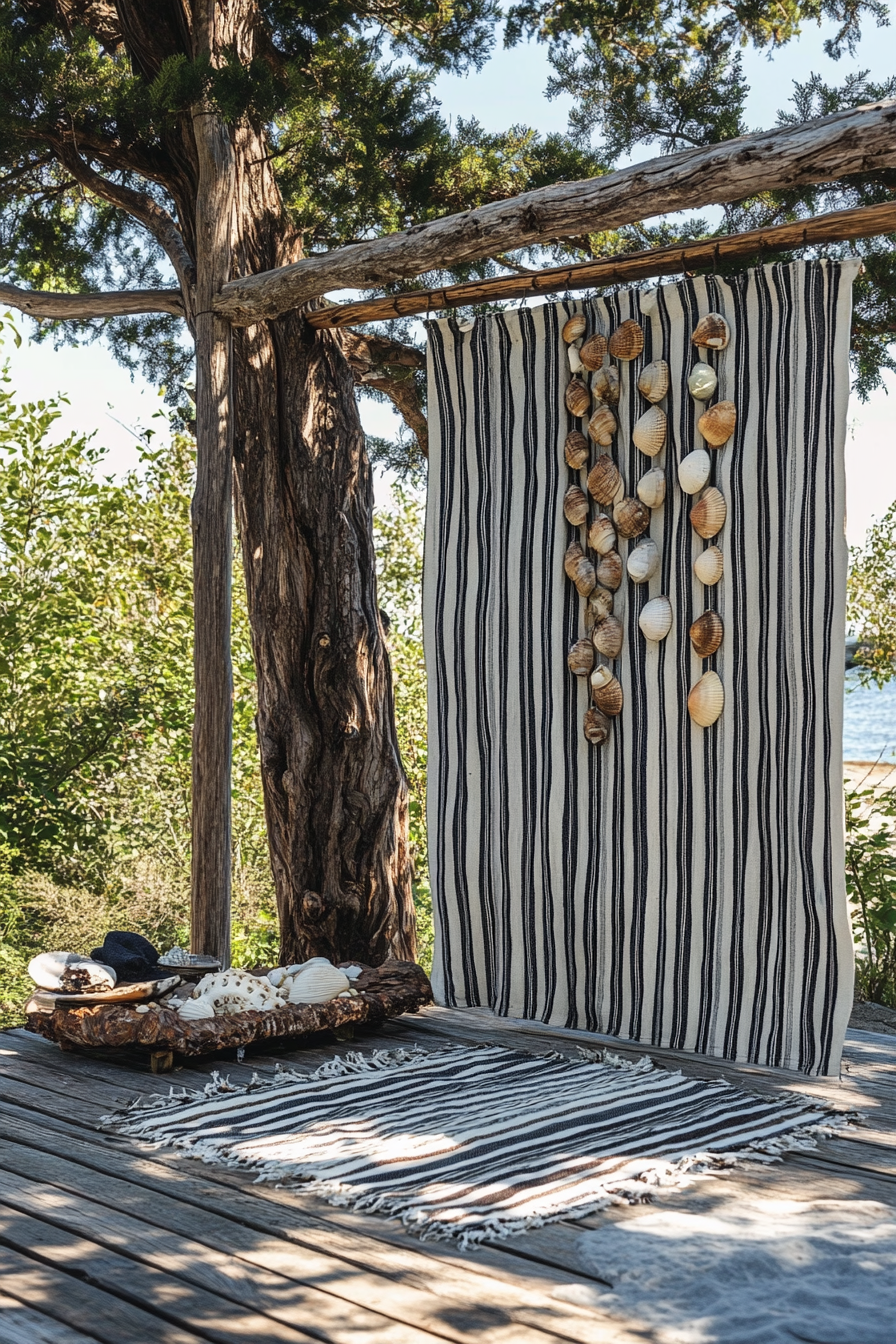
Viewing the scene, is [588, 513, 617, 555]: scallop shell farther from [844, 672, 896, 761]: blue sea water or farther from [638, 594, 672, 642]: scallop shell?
[844, 672, 896, 761]: blue sea water

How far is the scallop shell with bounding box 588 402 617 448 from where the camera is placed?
9.72 ft

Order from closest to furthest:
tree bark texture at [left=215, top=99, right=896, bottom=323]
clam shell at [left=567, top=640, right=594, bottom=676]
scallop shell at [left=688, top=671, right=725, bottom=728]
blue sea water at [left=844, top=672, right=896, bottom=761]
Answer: tree bark texture at [left=215, top=99, right=896, bottom=323] → scallop shell at [left=688, top=671, right=725, bottom=728] → clam shell at [left=567, top=640, right=594, bottom=676] → blue sea water at [left=844, top=672, right=896, bottom=761]

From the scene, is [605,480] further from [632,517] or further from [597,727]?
[597,727]

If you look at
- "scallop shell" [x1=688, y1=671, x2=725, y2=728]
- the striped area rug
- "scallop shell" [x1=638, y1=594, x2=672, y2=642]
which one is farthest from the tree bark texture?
the striped area rug

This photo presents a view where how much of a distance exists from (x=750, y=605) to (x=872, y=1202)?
3.92 feet

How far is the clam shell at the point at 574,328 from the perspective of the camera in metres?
3.04

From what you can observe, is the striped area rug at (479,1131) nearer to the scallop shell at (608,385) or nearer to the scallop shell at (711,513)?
the scallop shell at (711,513)

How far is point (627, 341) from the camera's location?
2.94 m

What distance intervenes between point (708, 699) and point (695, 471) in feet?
1.61

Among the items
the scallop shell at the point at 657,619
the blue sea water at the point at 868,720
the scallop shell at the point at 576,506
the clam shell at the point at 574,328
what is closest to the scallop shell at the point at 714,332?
the clam shell at the point at 574,328

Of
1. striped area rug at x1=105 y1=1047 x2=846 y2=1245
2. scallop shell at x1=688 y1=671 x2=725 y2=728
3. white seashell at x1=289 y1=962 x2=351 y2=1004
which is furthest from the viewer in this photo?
white seashell at x1=289 y1=962 x2=351 y2=1004

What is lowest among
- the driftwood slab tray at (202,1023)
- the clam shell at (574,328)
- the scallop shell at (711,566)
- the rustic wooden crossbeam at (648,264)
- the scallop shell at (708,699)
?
the driftwood slab tray at (202,1023)

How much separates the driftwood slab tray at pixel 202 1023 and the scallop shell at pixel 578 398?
1.50 m

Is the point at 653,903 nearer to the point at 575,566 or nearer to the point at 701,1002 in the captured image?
the point at 701,1002
